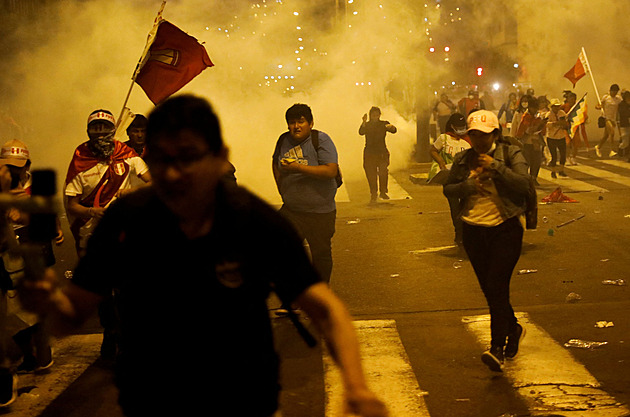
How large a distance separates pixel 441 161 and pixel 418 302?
236 cm

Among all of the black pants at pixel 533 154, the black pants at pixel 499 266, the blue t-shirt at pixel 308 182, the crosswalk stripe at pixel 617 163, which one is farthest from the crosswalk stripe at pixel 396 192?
the black pants at pixel 499 266

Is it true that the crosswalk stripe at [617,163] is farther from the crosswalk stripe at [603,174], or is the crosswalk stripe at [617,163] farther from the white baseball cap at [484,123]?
the white baseball cap at [484,123]

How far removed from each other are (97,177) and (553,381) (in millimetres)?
3334

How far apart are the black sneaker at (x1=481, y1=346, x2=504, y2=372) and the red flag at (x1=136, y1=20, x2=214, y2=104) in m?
3.93

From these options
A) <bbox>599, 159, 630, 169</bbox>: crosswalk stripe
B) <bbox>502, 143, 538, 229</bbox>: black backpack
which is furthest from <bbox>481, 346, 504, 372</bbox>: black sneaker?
<bbox>599, 159, 630, 169</bbox>: crosswalk stripe

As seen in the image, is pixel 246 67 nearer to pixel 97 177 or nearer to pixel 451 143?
pixel 451 143

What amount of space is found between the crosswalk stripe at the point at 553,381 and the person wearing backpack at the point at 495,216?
0.53 ft

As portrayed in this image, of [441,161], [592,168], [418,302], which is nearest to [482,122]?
[418,302]

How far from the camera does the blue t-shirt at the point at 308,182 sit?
668cm

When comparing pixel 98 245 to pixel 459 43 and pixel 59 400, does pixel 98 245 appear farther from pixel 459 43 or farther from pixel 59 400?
pixel 459 43

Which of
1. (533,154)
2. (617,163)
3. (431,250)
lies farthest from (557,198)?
(617,163)

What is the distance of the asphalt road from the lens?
4.90 m

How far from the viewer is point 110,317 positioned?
5812 mm

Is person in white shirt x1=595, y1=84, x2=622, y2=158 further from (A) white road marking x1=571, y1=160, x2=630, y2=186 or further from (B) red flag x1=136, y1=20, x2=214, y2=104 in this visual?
(B) red flag x1=136, y1=20, x2=214, y2=104
